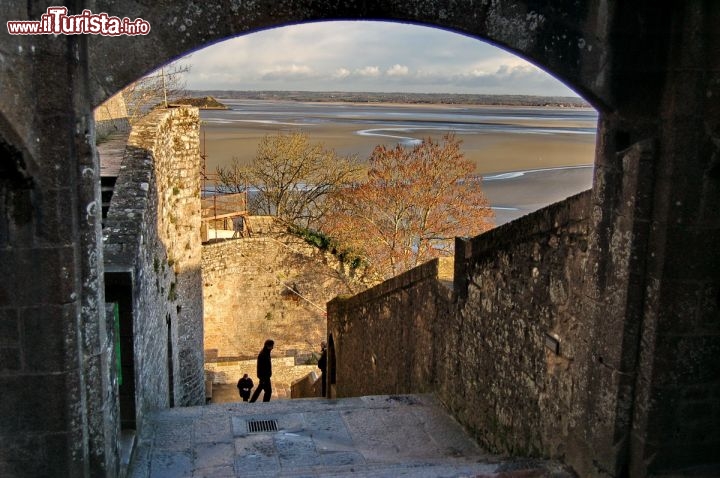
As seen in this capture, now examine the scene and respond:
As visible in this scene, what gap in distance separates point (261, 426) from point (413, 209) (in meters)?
17.4

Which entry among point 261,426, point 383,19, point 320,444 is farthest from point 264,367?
point 383,19

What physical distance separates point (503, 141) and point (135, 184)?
60.1 m

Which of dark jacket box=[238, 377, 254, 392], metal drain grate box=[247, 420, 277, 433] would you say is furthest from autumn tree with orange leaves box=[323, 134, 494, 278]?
metal drain grate box=[247, 420, 277, 433]

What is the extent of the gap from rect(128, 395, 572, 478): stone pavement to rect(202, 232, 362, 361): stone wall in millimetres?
13121

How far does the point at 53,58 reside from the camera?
3041mm

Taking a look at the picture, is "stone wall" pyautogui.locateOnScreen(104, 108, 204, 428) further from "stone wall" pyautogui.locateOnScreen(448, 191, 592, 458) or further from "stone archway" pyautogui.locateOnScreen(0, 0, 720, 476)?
"stone wall" pyautogui.locateOnScreen(448, 191, 592, 458)

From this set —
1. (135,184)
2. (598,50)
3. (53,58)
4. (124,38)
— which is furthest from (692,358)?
(135,184)

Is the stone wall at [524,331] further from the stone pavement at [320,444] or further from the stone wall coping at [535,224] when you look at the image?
the stone pavement at [320,444]

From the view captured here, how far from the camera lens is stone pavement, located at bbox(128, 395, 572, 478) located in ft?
14.8

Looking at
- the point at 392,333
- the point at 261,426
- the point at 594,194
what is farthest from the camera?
the point at 392,333

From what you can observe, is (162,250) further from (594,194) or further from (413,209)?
(413,209)

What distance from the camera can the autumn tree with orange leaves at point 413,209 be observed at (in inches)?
875

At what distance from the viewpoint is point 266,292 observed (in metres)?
20.3

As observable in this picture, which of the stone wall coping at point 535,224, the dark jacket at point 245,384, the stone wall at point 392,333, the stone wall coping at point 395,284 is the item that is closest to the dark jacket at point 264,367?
the dark jacket at point 245,384
